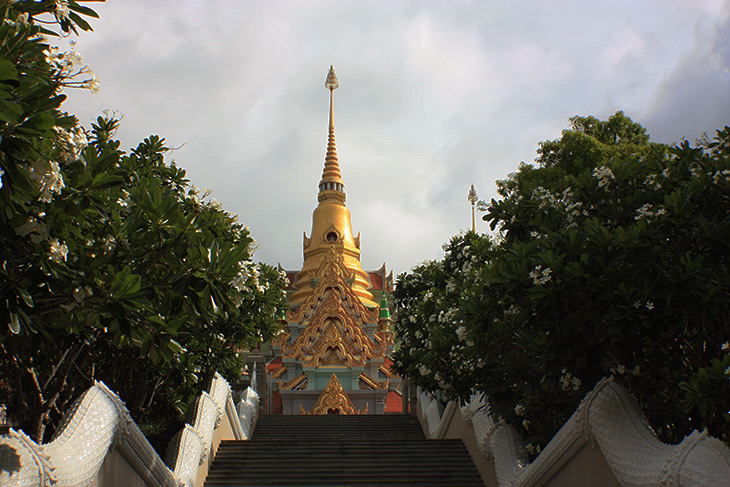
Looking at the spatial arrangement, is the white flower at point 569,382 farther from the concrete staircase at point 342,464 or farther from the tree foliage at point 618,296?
the concrete staircase at point 342,464

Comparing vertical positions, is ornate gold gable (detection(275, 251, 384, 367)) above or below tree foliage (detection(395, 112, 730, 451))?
above

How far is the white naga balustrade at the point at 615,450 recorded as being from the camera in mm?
5059

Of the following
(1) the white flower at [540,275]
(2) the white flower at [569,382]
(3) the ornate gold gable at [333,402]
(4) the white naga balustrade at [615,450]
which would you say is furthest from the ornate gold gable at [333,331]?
(1) the white flower at [540,275]

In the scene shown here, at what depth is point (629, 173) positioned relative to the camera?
7477mm

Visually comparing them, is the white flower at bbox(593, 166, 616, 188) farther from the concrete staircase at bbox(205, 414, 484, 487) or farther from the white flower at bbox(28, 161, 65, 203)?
the white flower at bbox(28, 161, 65, 203)

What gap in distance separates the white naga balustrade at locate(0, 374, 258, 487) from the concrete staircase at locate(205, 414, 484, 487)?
Answer: 0.60 metres

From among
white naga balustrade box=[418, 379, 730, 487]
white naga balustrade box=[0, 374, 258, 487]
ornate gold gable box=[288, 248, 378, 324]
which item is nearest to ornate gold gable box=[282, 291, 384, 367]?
ornate gold gable box=[288, 248, 378, 324]

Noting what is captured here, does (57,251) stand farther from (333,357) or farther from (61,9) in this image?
(333,357)

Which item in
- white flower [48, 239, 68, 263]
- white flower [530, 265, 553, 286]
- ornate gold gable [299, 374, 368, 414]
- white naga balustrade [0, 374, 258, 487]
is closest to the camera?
white flower [48, 239, 68, 263]

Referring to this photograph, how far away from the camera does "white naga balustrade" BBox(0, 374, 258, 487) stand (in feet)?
16.5

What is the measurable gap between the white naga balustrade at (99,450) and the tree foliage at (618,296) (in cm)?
378

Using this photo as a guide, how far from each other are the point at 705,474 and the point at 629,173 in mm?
3541

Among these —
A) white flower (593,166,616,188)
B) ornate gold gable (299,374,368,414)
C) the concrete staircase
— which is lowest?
the concrete staircase

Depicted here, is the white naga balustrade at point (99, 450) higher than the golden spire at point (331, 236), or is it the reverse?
the golden spire at point (331, 236)
